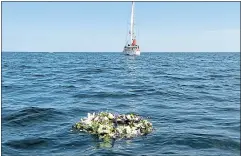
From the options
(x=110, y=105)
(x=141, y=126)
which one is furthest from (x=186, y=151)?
(x=110, y=105)

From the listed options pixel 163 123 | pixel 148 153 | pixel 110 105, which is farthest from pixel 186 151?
pixel 110 105

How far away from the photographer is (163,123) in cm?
1583

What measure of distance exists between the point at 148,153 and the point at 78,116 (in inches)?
261

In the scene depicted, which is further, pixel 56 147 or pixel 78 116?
pixel 78 116

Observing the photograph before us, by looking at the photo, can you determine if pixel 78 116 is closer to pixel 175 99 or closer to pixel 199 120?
pixel 199 120

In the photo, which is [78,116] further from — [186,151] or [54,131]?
[186,151]

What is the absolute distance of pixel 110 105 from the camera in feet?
66.7

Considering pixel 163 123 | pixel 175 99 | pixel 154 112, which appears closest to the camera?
pixel 163 123

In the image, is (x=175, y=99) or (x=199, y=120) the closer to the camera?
(x=199, y=120)

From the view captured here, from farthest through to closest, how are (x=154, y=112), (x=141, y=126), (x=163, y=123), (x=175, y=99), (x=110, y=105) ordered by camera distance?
1. (x=175, y=99)
2. (x=110, y=105)
3. (x=154, y=112)
4. (x=163, y=123)
5. (x=141, y=126)

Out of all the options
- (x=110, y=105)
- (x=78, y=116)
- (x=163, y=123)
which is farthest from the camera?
(x=110, y=105)

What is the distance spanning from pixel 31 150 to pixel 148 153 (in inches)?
155

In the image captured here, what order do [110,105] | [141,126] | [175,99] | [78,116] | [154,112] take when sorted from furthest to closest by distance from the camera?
[175,99] → [110,105] → [154,112] → [78,116] → [141,126]

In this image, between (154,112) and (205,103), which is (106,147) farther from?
→ (205,103)
